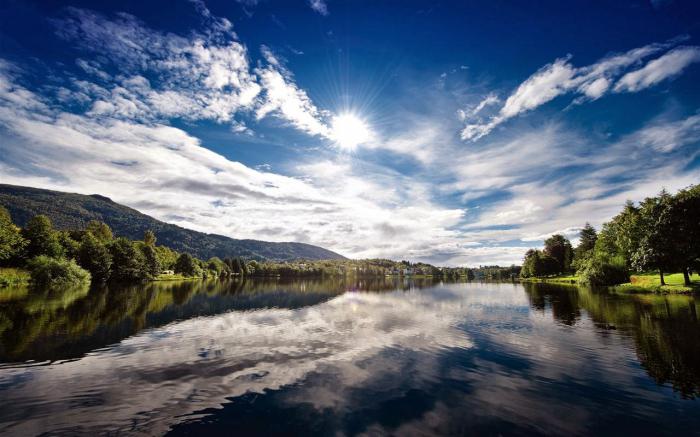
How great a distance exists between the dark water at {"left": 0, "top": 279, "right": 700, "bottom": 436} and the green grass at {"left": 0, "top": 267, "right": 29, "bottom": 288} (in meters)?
61.9

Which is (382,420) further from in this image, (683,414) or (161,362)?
(161,362)

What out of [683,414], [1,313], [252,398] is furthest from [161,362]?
[1,313]

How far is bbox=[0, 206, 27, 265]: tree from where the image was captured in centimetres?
8500

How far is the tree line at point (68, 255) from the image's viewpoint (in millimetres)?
86688

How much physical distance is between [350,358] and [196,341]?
49.5 feet

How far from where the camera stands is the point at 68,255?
110062 mm

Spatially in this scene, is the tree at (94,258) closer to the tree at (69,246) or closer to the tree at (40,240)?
the tree at (69,246)

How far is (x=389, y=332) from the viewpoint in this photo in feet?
113

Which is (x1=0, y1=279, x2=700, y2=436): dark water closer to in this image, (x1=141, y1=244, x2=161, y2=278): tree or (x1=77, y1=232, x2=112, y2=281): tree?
(x1=77, y1=232, x2=112, y2=281): tree

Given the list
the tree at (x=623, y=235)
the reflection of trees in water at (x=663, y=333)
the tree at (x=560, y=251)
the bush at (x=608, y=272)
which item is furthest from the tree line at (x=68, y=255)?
the tree at (x=560, y=251)

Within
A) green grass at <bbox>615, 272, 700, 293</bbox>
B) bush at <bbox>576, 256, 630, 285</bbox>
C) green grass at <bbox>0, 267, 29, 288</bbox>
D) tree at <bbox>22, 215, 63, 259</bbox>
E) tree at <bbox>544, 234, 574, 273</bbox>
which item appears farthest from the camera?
tree at <bbox>544, 234, 574, 273</bbox>

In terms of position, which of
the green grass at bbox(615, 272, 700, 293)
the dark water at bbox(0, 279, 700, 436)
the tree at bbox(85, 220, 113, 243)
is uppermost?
the tree at bbox(85, 220, 113, 243)

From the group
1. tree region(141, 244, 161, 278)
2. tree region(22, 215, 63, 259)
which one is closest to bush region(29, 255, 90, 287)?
tree region(22, 215, 63, 259)

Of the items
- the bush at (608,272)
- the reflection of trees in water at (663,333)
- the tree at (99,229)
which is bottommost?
the reflection of trees in water at (663,333)
